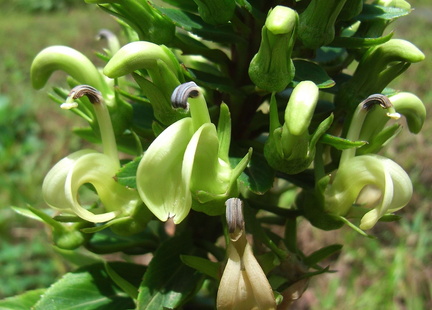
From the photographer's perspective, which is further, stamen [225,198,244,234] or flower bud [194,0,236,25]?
flower bud [194,0,236,25]

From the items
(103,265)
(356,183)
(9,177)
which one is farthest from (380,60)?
(9,177)

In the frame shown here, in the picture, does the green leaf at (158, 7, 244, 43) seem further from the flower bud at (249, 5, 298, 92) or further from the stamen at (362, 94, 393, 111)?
the stamen at (362, 94, 393, 111)

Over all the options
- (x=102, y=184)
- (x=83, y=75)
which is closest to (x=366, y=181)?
(x=102, y=184)

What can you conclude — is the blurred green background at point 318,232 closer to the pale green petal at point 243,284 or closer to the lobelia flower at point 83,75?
the lobelia flower at point 83,75

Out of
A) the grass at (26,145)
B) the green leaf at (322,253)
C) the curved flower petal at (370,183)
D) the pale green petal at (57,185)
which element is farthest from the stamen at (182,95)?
the grass at (26,145)

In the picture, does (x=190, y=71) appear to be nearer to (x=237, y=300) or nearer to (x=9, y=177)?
(x=237, y=300)

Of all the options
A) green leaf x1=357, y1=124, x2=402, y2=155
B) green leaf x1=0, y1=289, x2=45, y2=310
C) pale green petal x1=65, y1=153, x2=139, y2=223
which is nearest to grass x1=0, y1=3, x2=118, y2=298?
green leaf x1=0, y1=289, x2=45, y2=310
